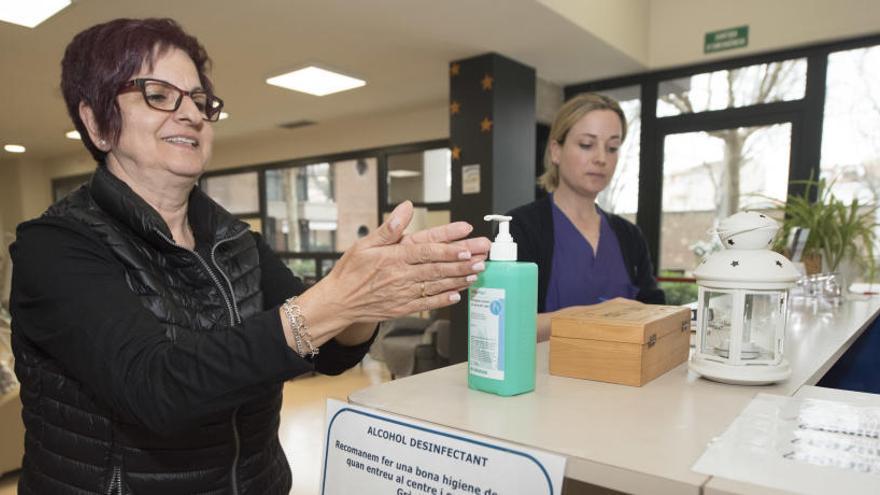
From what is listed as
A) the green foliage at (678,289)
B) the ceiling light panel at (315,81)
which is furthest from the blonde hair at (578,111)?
the green foliage at (678,289)

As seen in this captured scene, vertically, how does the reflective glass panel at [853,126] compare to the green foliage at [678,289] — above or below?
above

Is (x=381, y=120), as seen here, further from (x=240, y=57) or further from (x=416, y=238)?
(x=416, y=238)

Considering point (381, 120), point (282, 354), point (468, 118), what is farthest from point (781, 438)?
point (381, 120)

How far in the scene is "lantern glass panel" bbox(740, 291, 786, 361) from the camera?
76cm

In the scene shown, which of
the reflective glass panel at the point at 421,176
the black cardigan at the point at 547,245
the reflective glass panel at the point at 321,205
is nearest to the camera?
the black cardigan at the point at 547,245

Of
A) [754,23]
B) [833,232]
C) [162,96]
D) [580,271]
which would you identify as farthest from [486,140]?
[162,96]

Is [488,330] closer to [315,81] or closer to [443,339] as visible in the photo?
[443,339]

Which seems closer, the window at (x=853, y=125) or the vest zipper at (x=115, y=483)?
the vest zipper at (x=115, y=483)

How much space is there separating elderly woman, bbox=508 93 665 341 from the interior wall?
2601 millimetres

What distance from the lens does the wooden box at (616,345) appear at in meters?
0.74

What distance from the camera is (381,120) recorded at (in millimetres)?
5469

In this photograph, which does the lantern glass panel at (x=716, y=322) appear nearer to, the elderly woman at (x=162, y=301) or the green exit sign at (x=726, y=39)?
the elderly woman at (x=162, y=301)

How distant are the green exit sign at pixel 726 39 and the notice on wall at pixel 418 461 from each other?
3.82 metres

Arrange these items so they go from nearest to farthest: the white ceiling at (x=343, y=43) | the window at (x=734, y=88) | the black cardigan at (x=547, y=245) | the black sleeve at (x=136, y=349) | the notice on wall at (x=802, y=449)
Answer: the notice on wall at (x=802, y=449) < the black sleeve at (x=136, y=349) < the black cardigan at (x=547, y=245) < the white ceiling at (x=343, y=43) < the window at (x=734, y=88)
